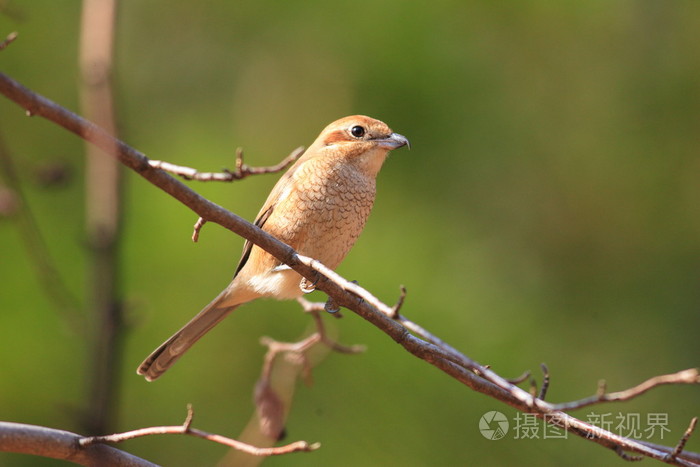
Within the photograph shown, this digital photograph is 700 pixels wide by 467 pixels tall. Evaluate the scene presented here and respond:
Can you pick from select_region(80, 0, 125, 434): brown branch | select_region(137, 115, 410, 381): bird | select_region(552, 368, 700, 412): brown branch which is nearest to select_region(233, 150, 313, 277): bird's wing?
select_region(137, 115, 410, 381): bird

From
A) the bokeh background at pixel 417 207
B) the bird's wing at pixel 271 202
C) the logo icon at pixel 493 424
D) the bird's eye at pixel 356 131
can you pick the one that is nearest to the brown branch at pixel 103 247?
the bird's wing at pixel 271 202

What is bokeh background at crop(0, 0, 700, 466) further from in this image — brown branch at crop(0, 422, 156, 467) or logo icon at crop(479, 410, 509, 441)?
brown branch at crop(0, 422, 156, 467)

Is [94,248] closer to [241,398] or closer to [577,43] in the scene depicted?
[241,398]

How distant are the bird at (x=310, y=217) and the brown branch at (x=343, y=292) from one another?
943 millimetres

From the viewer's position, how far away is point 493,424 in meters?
4.84

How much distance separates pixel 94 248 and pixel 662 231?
573 cm

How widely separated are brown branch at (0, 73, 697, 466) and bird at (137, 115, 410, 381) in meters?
0.94

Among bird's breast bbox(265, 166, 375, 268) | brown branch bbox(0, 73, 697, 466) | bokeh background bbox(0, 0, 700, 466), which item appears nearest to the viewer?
brown branch bbox(0, 73, 697, 466)

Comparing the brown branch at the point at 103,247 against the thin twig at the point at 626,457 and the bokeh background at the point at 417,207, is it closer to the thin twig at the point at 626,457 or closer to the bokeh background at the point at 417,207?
the thin twig at the point at 626,457

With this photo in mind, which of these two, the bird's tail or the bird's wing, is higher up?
the bird's wing

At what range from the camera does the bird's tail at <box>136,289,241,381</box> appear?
3.83 metres

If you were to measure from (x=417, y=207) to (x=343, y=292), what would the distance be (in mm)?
3087

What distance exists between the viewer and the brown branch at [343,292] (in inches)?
70.1

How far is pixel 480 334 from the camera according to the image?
526cm
